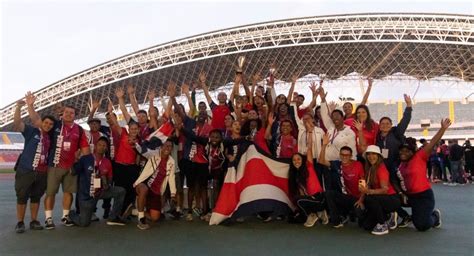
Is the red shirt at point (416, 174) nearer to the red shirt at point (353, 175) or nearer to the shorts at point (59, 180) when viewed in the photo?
the red shirt at point (353, 175)

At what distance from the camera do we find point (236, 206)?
6.29 m

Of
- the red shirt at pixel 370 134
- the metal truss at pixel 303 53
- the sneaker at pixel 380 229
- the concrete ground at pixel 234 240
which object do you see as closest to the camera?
the concrete ground at pixel 234 240

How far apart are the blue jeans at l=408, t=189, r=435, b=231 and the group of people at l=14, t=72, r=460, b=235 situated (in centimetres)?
1

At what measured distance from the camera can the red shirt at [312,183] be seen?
6.10 m

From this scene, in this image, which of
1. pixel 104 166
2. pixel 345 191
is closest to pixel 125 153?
pixel 104 166

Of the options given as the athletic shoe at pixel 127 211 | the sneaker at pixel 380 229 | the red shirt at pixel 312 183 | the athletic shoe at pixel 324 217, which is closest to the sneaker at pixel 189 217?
the athletic shoe at pixel 127 211

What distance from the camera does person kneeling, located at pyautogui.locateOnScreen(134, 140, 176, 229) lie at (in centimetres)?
632

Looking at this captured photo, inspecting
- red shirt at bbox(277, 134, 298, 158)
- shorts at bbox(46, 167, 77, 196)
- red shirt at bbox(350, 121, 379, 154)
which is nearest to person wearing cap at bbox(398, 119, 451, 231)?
red shirt at bbox(350, 121, 379, 154)

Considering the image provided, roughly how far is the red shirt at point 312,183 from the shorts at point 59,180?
342cm

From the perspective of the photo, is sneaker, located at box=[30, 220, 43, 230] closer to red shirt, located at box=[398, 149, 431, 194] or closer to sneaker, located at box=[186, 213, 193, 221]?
sneaker, located at box=[186, 213, 193, 221]

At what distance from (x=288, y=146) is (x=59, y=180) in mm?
3415

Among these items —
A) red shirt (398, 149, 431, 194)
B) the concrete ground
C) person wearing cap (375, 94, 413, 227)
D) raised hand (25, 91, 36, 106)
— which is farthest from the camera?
person wearing cap (375, 94, 413, 227)

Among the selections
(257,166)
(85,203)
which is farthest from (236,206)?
(85,203)

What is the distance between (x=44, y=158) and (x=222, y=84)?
144 feet
